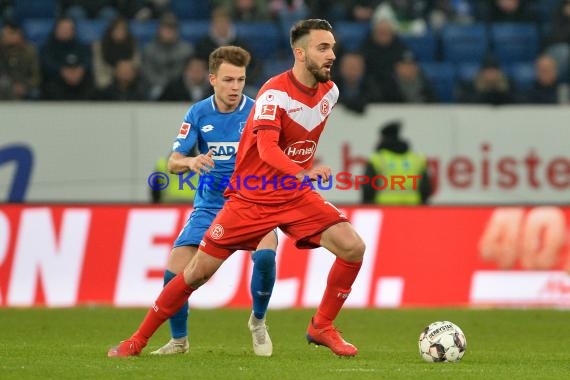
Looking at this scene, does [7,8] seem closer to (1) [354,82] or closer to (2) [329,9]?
(2) [329,9]

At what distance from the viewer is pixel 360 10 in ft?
62.2

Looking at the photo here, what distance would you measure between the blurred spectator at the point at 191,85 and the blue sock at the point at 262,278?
24.3 ft

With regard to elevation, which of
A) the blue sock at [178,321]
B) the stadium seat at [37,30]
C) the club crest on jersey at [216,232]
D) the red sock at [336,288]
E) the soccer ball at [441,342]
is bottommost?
the blue sock at [178,321]

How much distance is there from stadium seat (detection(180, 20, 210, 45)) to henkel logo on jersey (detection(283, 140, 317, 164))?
9.43m

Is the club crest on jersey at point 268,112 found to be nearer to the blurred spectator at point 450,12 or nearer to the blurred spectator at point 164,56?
the blurred spectator at point 164,56

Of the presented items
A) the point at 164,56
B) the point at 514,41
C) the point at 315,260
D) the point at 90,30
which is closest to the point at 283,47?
the point at 164,56

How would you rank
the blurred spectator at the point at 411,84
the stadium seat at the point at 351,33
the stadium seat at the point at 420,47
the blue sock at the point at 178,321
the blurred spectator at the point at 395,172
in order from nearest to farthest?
the blue sock at the point at 178,321
the blurred spectator at the point at 395,172
the blurred spectator at the point at 411,84
the stadium seat at the point at 351,33
the stadium seat at the point at 420,47

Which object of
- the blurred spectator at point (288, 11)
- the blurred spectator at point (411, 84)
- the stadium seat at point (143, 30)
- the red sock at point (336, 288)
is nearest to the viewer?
the red sock at point (336, 288)

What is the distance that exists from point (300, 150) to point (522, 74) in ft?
34.3

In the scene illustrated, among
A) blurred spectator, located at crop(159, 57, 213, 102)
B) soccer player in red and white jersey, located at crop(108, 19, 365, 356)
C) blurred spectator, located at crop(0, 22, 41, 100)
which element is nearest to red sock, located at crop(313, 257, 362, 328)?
soccer player in red and white jersey, located at crop(108, 19, 365, 356)

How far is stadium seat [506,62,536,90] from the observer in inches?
728

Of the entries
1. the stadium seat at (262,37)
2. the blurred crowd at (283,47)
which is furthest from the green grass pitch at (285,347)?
the stadium seat at (262,37)

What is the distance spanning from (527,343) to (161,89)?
7.57 m

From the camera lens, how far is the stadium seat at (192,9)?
19.0m
